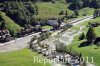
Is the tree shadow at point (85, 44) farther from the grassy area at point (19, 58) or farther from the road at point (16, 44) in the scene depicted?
the road at point (16, 44)

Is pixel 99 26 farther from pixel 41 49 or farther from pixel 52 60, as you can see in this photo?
pixel 52 60

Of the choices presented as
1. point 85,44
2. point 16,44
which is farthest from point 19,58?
point 85,44

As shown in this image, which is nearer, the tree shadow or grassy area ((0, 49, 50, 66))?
grassy area ((0, 49, 50, 66))

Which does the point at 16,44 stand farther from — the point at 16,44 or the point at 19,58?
the point at 19,58

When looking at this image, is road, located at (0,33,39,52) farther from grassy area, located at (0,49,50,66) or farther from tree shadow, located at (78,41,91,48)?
tree shadow, located at (78,41,91,48)

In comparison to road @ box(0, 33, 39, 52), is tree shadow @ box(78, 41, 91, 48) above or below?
above

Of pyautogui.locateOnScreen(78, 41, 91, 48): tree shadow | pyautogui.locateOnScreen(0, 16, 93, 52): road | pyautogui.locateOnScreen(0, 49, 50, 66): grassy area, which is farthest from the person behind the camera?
pyautogui.locateOnScreen(0, 16, 93, 52): road

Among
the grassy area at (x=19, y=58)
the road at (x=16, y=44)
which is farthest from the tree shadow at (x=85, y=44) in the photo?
the road at (x=16, y=44)

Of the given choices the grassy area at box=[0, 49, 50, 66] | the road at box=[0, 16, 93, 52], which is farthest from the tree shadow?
the road at box=[0, 16, 93, 52]
